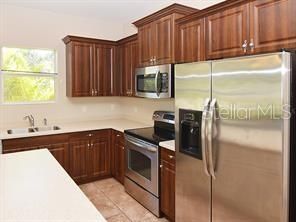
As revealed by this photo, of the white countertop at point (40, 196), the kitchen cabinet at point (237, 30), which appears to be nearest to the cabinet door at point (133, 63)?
the kitchen cabinet at point (237, 30)

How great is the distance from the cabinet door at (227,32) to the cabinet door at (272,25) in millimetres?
81

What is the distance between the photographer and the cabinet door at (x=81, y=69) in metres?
3.97

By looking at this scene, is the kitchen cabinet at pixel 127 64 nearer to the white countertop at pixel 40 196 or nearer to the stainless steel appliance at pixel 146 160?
the stainless steel appliance at pixel 146 160

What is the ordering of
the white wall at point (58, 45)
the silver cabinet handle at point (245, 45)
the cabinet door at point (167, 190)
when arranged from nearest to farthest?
the silver cabinet handle at point (245, 45) → the cabinet door at point (167, 190) → the white wall at point (58, 45)

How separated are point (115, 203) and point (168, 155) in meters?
1.14

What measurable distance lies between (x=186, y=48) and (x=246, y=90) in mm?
1161

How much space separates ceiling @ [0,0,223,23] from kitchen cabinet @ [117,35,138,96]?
0.45m

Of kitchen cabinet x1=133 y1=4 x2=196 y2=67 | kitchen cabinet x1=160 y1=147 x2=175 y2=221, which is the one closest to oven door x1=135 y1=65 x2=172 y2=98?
kitchen cabinet x1=133 y1=4 x2=196 y2=67

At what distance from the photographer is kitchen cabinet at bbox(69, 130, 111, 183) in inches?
145

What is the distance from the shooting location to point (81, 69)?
13.3ft

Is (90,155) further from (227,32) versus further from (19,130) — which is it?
(227,32)

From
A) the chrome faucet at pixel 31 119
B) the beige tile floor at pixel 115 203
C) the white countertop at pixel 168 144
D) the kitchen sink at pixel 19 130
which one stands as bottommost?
the beige tile floor at pixel 115 203

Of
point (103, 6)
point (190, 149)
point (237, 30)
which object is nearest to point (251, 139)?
point (190, 149)

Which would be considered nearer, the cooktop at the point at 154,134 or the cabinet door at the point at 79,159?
the cooktop at the point at 154,134
